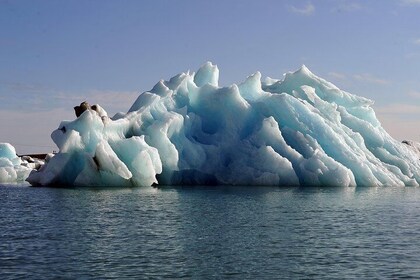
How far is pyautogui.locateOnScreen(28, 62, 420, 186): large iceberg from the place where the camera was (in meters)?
38.1

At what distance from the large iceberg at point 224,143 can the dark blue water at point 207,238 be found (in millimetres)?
5426

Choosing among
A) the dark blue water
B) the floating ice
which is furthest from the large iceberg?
the floating ice

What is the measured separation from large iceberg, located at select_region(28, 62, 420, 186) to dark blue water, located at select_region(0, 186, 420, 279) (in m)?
5.43

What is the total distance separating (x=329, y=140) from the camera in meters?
42.6

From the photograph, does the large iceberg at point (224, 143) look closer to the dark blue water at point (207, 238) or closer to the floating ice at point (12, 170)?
the dark blue water at point (207, 238)

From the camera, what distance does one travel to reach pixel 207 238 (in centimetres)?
1894

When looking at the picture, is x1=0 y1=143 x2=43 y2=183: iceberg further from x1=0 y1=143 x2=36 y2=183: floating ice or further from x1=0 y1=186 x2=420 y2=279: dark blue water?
x1=0 y1=186 x2=420 y2=279: dark blue water

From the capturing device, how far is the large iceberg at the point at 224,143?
3806 cm

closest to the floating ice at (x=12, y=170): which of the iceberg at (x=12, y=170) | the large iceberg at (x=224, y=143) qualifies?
the iceberg at (x=12, y=170)

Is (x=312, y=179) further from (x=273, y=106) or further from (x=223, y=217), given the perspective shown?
(x=223, y=217)

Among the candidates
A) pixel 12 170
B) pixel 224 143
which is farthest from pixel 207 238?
pixel 12 170

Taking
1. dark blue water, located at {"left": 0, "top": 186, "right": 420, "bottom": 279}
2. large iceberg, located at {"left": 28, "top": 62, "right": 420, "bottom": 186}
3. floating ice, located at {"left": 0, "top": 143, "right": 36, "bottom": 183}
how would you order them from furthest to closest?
floating ice, located at {"left": 0, "top": 143, "right": 36, "bottom": 183}
large iceberg, located at {"left": 28, "top": 62, "right": 420, "bottom": 186}
dark blue water, located at {"left": 0, "top": 186, "right": 420, "bottom": 279}

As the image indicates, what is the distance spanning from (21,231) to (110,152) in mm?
16700

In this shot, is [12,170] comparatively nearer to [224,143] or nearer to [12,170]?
[12,170]
